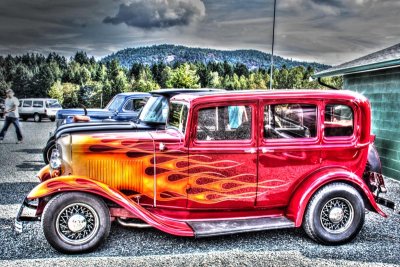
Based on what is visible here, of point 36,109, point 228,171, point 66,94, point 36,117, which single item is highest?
point 66,94

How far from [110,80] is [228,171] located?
107368 mm

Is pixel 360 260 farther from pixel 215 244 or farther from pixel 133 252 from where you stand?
pixel 133 252

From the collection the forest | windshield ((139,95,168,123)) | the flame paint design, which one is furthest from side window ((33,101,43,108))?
the forest

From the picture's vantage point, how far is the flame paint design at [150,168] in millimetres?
4930

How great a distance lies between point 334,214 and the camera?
201 inches

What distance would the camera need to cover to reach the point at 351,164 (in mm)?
5359

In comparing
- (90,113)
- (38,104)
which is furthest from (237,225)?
(38,104)

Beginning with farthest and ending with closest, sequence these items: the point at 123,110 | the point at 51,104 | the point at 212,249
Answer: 1. the point at 51,104
2. the point at 123,110
3. the point at 212,249

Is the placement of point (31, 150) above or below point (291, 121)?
below

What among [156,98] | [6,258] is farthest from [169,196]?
[156,98]

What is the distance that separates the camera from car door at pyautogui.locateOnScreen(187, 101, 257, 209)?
4992mm

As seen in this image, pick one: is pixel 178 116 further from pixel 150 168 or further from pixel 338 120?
pixel 338 120

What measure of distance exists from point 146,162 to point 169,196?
50 centimetres

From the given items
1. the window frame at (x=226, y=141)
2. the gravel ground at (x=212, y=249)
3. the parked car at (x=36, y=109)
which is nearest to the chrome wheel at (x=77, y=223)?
Result: the gravel ground at (x=212, y=249)
